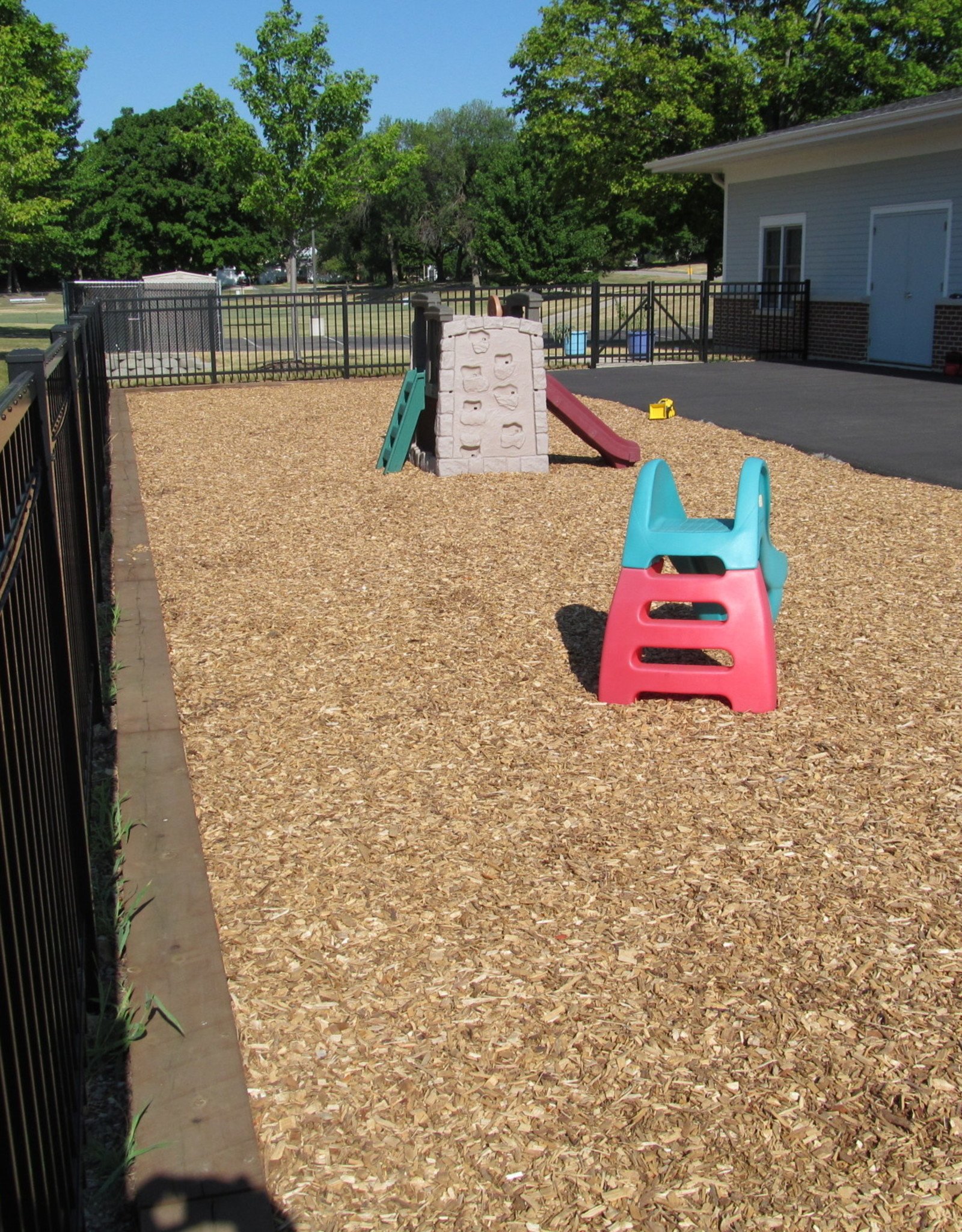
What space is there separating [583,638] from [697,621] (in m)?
1.10

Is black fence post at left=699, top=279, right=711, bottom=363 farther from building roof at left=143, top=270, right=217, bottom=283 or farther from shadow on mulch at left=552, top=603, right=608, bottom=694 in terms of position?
shadow on mulch at left=552, top=603, right=608, bottom=694

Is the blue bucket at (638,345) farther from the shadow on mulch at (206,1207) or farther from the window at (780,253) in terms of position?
the shadow on mulch at (206,1207)

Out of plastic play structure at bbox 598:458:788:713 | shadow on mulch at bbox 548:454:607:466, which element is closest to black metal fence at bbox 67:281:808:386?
shadow on mulch at bbox 548:454:607:466

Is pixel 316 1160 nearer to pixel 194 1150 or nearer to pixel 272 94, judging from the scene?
pixel 194 1150

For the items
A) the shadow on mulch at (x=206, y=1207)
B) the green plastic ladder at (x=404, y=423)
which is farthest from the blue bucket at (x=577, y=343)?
the shadow on mulch at (x=206, y=1207)

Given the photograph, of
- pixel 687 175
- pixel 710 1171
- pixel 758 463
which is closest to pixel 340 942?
pixel 710 1171

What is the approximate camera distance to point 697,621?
16.8ft

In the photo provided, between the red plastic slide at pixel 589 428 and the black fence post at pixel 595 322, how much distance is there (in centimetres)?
1085

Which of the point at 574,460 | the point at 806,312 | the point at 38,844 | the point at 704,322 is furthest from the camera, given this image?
the point at 806,312

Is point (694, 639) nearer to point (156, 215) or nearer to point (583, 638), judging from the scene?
point (583, 638)

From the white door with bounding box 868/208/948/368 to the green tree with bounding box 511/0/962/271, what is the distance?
13574 millimetres

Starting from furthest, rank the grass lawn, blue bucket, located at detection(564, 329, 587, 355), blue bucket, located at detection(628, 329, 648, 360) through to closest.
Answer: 1. the grass lawn
2. blue bucket, located at detection(628, 329, 648, 360)
3. blue bucket, located at detection(564, 329, 587, 355)

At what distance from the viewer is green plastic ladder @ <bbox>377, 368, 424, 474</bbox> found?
11172 mm

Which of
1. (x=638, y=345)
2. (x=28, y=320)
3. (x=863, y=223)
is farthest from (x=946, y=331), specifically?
(x=28, y=320)
